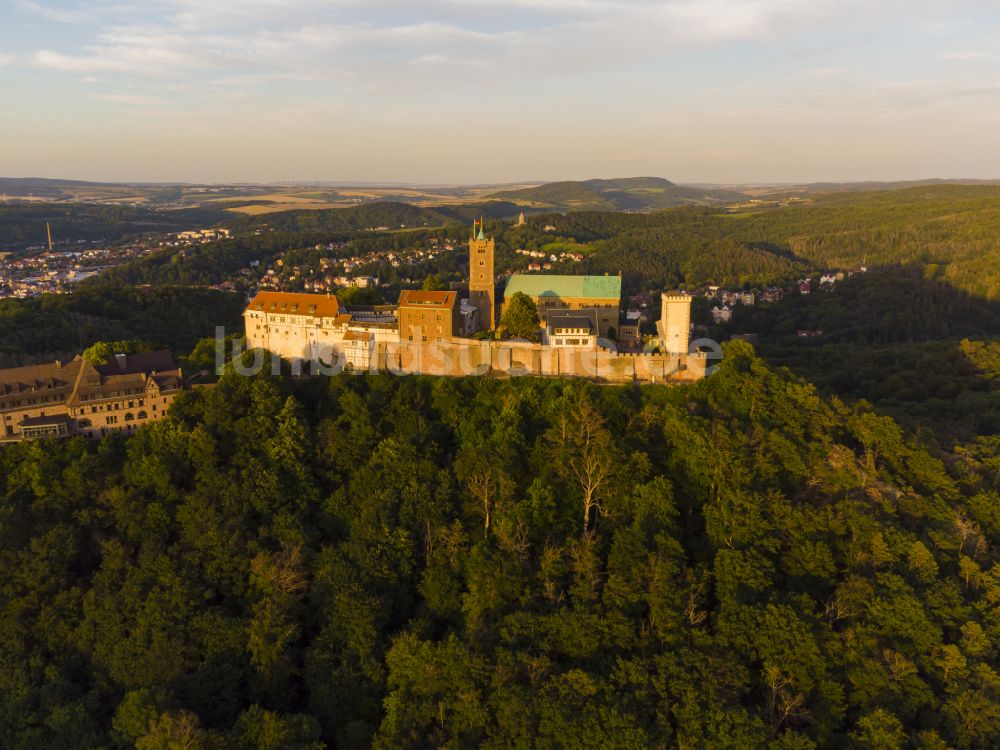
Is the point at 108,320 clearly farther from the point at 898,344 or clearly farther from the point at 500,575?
the point at 898,344

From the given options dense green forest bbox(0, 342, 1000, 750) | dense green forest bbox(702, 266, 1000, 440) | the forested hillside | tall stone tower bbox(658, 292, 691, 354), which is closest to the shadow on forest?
dense green forest bbox(702, 266, 1000, 440)

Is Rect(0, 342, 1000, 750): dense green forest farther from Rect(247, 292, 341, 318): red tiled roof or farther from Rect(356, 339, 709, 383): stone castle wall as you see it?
Rect(247, 292, 341, 318): red tiled roof

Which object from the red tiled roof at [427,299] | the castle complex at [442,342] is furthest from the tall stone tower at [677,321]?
the red tiled roof at [427,299]

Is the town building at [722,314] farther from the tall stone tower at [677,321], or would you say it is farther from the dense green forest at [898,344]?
the tall stone tower at [677,321]

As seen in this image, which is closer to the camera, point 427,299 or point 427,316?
point 427,316

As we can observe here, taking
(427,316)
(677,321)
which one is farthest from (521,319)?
(677,321)
